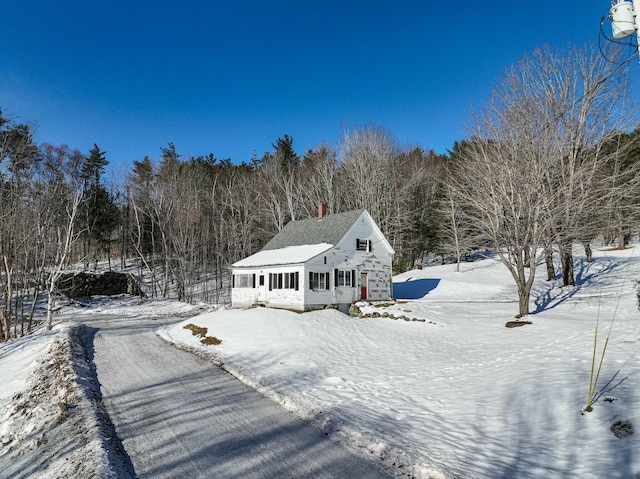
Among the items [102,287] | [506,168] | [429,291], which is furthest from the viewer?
[102,287]

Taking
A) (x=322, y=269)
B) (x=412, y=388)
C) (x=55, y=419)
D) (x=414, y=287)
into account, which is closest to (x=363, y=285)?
(x=322, y=269)

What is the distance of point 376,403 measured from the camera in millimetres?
7867

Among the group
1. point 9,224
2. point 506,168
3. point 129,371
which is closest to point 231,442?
point 129,371

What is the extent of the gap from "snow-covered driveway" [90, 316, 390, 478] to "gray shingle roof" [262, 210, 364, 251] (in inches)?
557

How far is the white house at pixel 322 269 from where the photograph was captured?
71.1 ft

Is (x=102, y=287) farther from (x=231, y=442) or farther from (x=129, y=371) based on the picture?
(x=231, y=442)

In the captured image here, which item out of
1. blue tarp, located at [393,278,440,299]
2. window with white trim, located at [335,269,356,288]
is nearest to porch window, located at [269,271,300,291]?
window with white trim, located at [335,269,356,288]

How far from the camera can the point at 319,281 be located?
2186cm

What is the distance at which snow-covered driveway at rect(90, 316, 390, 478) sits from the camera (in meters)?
5.12

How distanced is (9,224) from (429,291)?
90.0ft

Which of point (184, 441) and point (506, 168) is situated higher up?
point (506, 168)

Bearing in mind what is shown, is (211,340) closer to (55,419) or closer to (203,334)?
(203,334)

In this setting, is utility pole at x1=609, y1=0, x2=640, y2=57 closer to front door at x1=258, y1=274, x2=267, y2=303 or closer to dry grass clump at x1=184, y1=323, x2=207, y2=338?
dry grass clump at x1=184, y1=323, x2=207, y2=338

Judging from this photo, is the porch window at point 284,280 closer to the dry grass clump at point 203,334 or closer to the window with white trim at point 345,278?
the window with white trim at point 345,278
